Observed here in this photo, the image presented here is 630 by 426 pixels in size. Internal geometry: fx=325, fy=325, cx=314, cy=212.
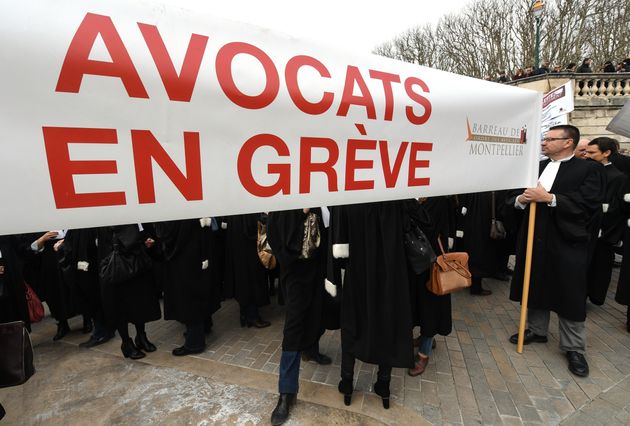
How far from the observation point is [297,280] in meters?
2.72

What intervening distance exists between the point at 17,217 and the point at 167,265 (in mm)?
2621

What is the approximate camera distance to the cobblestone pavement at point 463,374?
258 cm

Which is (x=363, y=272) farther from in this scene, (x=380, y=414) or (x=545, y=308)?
(x=545, y=308)

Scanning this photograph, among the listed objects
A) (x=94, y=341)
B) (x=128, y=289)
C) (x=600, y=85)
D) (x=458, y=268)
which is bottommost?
(x=94, y=341)

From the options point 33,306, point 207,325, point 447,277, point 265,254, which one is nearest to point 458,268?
point 447,277

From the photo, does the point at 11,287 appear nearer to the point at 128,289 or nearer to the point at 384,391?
the point at 128,289

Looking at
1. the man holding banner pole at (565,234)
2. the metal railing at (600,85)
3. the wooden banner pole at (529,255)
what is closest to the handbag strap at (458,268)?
the wooden banner pole at (529,255)

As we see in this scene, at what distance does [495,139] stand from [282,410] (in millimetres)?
2697

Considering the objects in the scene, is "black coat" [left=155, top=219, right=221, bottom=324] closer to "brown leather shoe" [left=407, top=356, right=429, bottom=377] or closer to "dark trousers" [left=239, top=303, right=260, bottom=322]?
"dark trousers" [left=239, top=303, right=260, bottom=322]

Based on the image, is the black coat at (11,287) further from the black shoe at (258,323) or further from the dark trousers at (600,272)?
the dark trousers at (600,272)

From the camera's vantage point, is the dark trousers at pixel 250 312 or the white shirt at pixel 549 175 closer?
the white shirt at pixel 549 175

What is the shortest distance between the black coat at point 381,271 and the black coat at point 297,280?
35 cm

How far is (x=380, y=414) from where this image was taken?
8.52 ft

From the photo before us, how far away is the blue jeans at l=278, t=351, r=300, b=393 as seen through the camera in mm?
2594
